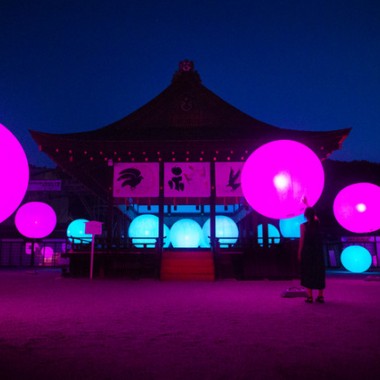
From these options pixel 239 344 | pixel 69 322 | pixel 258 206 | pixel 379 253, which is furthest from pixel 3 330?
pixel 379 253

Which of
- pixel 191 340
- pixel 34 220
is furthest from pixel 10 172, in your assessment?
pixel 34 220

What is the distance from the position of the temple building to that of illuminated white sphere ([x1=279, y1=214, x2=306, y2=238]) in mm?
1139

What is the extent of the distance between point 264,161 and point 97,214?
24.5 m

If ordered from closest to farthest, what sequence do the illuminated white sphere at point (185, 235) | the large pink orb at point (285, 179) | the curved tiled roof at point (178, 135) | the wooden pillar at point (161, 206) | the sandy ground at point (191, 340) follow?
the sandy ground at point (191, 340)
the large pink orb at point (285, 179)
the curved tiled roof at point (178, 135)
the wooden pillar at point (161, 206)
the illuminated white sphere at point (185, 235)

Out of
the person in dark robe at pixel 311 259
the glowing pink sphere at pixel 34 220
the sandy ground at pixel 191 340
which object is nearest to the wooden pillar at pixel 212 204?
Answer: the person in dark robe at pixel 311 259

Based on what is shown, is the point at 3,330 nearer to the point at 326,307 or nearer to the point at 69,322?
the point at 69,322

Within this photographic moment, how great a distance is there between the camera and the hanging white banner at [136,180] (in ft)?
41.4

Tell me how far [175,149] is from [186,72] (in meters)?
4.50

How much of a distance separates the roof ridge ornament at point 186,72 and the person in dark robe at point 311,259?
33.3 ft

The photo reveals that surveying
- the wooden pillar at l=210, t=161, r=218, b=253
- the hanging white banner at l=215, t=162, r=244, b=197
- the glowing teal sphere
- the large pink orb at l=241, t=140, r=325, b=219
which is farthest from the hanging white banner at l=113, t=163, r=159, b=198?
the glowing teal sphere

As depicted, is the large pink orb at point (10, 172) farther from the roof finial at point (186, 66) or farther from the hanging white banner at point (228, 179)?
the roof finial at point (186, 66)

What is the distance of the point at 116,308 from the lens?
5.63 metres

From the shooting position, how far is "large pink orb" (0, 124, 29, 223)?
12.8ft

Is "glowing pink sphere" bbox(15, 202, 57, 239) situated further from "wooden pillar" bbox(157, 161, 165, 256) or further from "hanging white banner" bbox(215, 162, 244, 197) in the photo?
"hanging white banner" bbox(215, 162, 244, 197)
